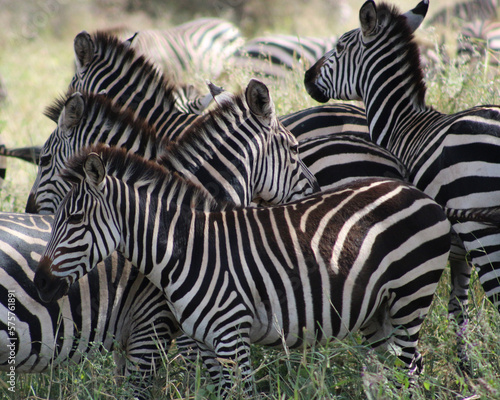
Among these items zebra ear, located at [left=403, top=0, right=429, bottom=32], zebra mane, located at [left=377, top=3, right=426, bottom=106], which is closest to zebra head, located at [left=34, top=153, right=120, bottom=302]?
zebra mane, located at [left=377, top=3, right=426, bottom=106]

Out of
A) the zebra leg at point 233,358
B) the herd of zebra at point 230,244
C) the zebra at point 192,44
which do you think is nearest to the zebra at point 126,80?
the herd of zebra at point 230,244

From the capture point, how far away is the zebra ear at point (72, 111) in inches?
186

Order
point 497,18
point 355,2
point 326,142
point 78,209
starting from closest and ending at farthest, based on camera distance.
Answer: point 78,209 < point 326,142 < point 497,18 < point 355,2

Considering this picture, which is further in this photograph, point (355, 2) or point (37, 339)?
point (355, 2)

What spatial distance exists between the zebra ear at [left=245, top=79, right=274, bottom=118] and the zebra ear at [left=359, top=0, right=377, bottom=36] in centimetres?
123

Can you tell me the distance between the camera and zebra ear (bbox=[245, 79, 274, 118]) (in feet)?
14.9

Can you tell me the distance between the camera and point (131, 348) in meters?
4.02

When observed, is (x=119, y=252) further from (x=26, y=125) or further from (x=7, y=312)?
(x=26, y=125)

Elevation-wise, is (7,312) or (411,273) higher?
Result: (411,273)

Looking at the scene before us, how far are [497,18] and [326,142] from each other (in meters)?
10.9

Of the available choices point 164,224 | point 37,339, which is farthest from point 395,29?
point 37,339

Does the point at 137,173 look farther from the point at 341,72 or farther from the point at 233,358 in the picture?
the point at 341,72

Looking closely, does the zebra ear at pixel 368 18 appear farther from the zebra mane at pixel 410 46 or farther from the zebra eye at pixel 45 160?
the zebra eye at pixel 45 160

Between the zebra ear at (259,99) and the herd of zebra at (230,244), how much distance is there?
11 millimetres
